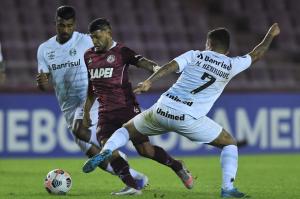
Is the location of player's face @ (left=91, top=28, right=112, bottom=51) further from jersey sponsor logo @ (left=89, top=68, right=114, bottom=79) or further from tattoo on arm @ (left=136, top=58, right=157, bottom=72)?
tattoo on arm @ (left=136, top=58, right=157, bottom=72)

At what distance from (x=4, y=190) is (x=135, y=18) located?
10.9 meters

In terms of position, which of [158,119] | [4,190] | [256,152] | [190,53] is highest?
[190,53]

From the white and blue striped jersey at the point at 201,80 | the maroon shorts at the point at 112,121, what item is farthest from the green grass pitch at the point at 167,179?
the white and blue striped jersey at the point at 201,80

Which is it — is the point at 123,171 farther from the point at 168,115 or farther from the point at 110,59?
the point at 110,59

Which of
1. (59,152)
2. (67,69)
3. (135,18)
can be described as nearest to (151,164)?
(59,152)

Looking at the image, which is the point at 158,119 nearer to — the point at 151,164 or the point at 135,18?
the point at 151,164

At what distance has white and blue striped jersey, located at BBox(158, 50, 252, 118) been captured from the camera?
9.02 meters

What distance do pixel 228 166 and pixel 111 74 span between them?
5.21 ft

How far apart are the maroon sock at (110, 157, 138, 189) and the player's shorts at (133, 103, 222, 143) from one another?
0.43 metres

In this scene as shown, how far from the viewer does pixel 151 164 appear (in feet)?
50.4

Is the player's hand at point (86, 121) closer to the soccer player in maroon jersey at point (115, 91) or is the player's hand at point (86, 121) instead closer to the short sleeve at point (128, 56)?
the soccer player in maroon jersey at point (115, 91)

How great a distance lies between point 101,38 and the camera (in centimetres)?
943

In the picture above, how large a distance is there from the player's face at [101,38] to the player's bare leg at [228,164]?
1.52 metres

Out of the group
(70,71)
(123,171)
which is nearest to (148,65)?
(123,171)
